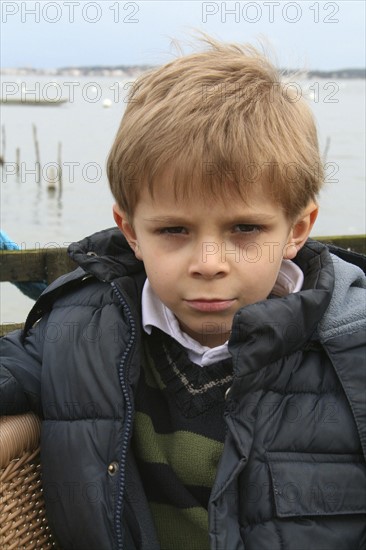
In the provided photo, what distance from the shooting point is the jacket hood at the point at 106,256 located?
7.07ft

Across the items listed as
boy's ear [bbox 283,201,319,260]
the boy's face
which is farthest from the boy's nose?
boy's ear [bbox 283,201,319,260]

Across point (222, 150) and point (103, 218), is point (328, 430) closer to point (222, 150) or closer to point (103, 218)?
point (222, 150)

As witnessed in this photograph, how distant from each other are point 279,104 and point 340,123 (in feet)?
205

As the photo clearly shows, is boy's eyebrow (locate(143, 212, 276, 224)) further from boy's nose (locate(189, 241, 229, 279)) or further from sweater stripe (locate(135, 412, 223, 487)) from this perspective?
sweater stripe (locate(135, 412, 223, 487))

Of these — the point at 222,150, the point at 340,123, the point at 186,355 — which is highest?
the point at 340,123

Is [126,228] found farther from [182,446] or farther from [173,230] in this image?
[182,446]

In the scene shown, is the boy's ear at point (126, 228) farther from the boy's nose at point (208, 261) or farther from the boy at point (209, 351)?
the boy's nose at point (208, 261)

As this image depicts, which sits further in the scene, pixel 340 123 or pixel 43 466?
pixel 340 123

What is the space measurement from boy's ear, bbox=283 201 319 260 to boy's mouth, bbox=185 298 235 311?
0.23m

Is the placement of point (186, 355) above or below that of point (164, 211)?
below

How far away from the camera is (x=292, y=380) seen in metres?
1.90

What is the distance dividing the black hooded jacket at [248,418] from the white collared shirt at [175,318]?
0.12 ft

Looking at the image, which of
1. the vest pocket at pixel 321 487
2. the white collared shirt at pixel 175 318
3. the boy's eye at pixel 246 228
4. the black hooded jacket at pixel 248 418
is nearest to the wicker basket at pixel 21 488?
the black hooded jacket at pixel 248 418

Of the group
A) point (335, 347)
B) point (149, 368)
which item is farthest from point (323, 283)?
point (149, 368)
